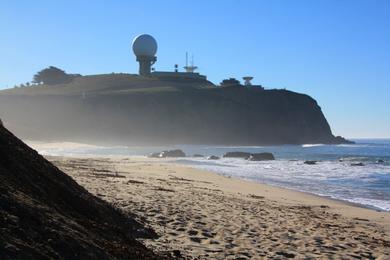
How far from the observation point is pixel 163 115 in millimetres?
114000

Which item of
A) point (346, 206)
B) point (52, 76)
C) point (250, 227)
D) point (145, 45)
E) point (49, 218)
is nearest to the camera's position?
point (49, 218)

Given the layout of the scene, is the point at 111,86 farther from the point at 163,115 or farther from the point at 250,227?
the point at 250,227

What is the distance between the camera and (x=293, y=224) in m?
11.1

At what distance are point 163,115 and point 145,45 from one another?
18.7m

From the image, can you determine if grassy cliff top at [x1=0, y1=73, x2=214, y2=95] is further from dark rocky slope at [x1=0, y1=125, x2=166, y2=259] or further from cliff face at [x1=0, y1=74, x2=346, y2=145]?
dark rocky slope at [x1=0, y1=125, x2=166, y2=259]

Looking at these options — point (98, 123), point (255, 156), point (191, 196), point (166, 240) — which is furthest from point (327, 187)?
point (98, 123)

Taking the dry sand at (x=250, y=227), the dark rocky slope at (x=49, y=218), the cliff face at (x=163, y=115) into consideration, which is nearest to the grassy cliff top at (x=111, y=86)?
the cliff face at (x=163, y=115)

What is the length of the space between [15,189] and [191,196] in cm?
929

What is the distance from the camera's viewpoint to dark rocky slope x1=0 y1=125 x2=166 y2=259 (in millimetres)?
4465

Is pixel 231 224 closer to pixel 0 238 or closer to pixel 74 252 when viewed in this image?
pixel 74 252

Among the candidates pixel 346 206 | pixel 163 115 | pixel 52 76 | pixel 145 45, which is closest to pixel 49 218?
pixel 346 206

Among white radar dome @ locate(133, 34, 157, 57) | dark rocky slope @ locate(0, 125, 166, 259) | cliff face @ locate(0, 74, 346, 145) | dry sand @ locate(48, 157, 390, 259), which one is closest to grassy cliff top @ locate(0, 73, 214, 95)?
cliff face @ locate(0, 74, 346, 145)

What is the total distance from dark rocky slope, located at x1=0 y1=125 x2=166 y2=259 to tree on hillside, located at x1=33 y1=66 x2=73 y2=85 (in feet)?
463

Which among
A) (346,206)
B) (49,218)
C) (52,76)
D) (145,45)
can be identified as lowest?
(346,206)
